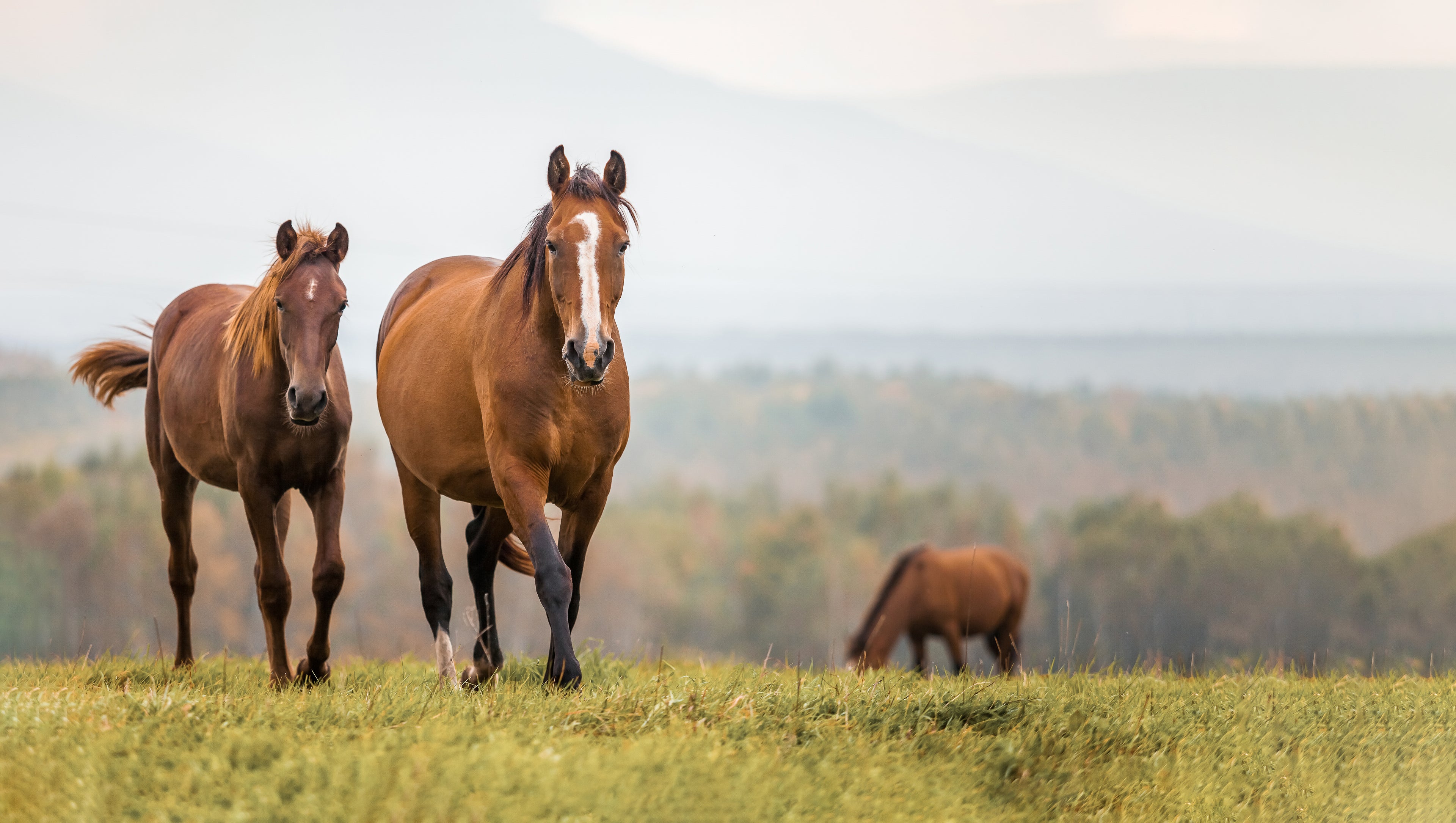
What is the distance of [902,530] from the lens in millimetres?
85062

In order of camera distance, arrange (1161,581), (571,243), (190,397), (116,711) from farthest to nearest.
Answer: (1161,581) < (190,397) < (571,243) < (116,711)

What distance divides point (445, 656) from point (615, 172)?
2969 millimetres

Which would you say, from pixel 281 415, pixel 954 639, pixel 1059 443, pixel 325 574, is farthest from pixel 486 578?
pixel 1059 443

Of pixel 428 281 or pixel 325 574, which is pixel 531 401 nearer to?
pixel 325 574

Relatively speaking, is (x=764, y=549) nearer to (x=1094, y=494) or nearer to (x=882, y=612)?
(x=1094, y=494)

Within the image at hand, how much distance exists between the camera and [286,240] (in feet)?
22.6

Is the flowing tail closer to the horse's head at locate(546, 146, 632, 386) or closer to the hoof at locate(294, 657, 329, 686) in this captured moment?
the hoof at locate(294, 657, 329, 686)

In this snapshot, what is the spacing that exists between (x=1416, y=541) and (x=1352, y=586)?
13.7ft

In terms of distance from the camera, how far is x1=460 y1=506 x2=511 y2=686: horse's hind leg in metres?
6.94

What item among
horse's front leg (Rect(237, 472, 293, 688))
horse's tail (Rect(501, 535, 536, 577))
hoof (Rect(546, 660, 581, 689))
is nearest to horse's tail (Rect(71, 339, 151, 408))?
horse's front leg (Rect(237, 472, 293, 688))

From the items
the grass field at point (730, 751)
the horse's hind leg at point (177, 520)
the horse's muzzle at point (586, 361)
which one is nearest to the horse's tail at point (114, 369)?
the horse's hind leg at point (177, 520)

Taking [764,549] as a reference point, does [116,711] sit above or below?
above

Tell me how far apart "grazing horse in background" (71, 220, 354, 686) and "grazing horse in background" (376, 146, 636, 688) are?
0.54 metres

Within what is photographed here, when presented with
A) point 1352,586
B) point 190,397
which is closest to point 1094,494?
point 1352,586
